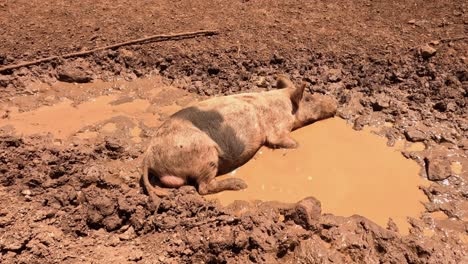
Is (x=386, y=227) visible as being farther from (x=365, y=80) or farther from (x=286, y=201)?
(x=365, y=80)

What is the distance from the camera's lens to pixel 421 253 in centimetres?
521

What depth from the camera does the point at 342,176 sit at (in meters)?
6.50

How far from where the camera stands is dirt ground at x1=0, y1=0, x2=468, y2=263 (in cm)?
529

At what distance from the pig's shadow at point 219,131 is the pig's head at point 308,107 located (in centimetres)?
156

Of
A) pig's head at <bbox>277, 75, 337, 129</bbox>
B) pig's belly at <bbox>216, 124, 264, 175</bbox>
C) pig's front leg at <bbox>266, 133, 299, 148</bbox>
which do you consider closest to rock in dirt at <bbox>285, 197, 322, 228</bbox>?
pig's belly at <bbox>216, 124, 264, 175</bbox>

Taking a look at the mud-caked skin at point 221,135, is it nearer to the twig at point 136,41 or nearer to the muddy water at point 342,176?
the muddy water at point 342,176

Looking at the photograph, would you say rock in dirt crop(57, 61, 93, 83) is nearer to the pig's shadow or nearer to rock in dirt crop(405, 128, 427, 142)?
the pig's shadow

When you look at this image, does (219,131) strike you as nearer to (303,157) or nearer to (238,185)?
(238,185)

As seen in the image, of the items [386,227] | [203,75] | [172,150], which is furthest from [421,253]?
[203,75]

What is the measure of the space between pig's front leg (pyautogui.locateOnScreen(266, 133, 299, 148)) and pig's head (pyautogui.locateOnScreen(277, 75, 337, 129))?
1.88 ft

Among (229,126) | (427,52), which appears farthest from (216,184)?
(427,52)

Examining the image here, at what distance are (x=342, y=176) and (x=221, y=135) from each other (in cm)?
204

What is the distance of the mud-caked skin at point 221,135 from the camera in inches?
233

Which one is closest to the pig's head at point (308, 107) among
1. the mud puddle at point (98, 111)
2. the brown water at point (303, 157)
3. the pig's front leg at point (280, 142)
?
the brown water at point (303, 157)
